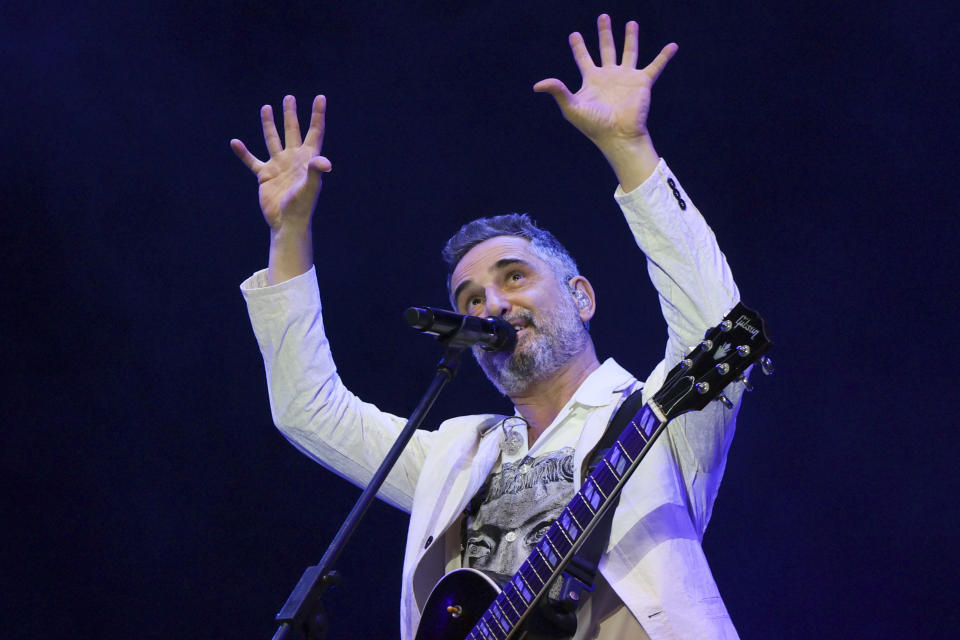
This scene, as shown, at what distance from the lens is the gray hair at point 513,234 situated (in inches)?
110

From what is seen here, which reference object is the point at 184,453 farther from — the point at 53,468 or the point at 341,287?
the point at 341,287

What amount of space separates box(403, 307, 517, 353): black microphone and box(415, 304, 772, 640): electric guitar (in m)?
0.33

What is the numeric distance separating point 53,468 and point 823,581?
8.60 feet

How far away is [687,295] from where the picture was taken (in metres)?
2.01

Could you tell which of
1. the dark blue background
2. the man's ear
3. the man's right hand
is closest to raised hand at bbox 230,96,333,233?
the man's right hand

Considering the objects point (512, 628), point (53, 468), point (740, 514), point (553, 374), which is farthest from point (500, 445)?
point (53, 468)

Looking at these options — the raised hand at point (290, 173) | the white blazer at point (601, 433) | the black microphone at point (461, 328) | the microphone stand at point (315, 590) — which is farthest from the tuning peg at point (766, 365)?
the raised hand at point (290, 173)

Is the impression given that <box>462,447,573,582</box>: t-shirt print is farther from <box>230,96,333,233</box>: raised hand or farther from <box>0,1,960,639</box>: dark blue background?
<box>0,1,960,639</box>: dark blue background

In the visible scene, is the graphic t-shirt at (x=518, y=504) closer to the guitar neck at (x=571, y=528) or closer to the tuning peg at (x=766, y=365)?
the guitar neck at (x=571, y=528)

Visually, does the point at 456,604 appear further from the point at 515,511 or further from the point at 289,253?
the point at 289,253

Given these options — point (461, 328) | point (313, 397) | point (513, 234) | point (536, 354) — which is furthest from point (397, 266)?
point (461, 328)

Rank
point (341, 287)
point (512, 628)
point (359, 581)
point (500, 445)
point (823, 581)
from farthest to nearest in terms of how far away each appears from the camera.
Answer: point (341, 287)
point (359, 581)
point (823, 581)
point (500, 445)
point (512, 628)

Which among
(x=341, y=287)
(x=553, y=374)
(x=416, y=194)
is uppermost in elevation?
(x=416, y=194)

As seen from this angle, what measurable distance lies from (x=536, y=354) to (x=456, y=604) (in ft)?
2.27
